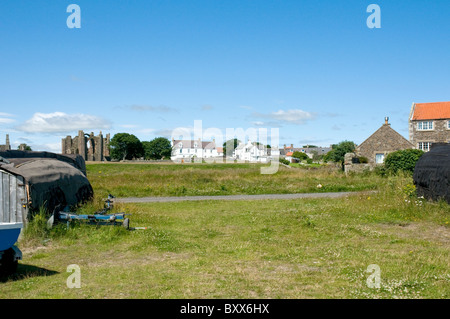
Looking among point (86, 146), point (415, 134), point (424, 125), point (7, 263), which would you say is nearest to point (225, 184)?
point (7, 263)

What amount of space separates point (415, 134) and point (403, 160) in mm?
25945

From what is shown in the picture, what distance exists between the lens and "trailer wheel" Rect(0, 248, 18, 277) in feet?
26.1

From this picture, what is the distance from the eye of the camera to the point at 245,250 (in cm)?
1020

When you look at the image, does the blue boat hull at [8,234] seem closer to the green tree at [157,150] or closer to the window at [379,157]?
the window at [379,157]

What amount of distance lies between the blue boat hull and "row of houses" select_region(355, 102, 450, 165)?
5320 centimetres

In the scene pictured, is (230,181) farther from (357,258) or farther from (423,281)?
(423,281)

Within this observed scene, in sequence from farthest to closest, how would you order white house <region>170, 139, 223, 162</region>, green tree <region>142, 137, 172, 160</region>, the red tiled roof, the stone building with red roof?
white house <region>170, 139, 223, 162</region>, green tree <region>142, 137, 172, 160</region>, the red tiled roof, the stone building with red roof

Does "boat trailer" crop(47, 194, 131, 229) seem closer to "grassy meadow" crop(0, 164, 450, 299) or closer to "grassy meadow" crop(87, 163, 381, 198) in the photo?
"grassy meadow" crop(0, 164, 450, 299)

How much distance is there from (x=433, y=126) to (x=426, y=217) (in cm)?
4888

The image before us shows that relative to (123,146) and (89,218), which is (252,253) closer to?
(89,218)

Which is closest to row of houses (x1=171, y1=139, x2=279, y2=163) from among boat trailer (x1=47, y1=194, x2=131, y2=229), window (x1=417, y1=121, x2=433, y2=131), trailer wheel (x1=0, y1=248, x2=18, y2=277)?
window (x1=417, y1=121, x2=433, y2=131)

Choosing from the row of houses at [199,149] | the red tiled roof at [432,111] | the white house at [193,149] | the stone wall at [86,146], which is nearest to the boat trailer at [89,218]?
the red tiled roof at [432,111]

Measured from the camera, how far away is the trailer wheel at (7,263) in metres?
7.95
